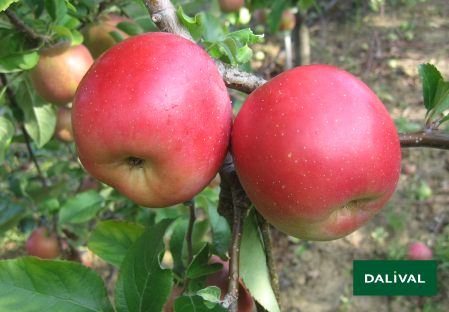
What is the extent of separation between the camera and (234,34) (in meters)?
0.58

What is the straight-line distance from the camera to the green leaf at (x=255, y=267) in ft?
1.88

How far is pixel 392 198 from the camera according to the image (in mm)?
2533

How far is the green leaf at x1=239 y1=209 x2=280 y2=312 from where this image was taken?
572 mm

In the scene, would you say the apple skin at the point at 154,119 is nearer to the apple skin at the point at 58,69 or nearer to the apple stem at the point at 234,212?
the apple stem at the point at 234,212

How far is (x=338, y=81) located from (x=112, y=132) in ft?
1.14

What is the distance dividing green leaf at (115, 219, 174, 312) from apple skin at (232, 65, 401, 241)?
0.19m

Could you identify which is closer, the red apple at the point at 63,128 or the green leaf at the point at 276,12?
the red apple at the point at 63,128

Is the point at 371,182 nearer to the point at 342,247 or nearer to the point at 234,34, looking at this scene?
the point at 234,34

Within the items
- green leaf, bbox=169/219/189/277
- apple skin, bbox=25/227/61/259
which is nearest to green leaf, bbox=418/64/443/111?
green leaf, bbox=169/219/189/277

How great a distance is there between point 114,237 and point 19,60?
52cm

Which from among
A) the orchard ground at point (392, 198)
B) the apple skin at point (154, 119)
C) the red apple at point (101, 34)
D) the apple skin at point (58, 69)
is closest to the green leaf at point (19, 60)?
the apple skin at point (58, 69)

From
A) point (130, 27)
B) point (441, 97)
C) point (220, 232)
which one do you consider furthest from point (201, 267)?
point (130, 27)

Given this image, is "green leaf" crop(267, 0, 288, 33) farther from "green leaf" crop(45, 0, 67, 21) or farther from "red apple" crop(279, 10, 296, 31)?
A: "green leaf" crop(45, 0, 67, 21)

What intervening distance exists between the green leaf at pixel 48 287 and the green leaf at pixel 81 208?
22.1 inches
